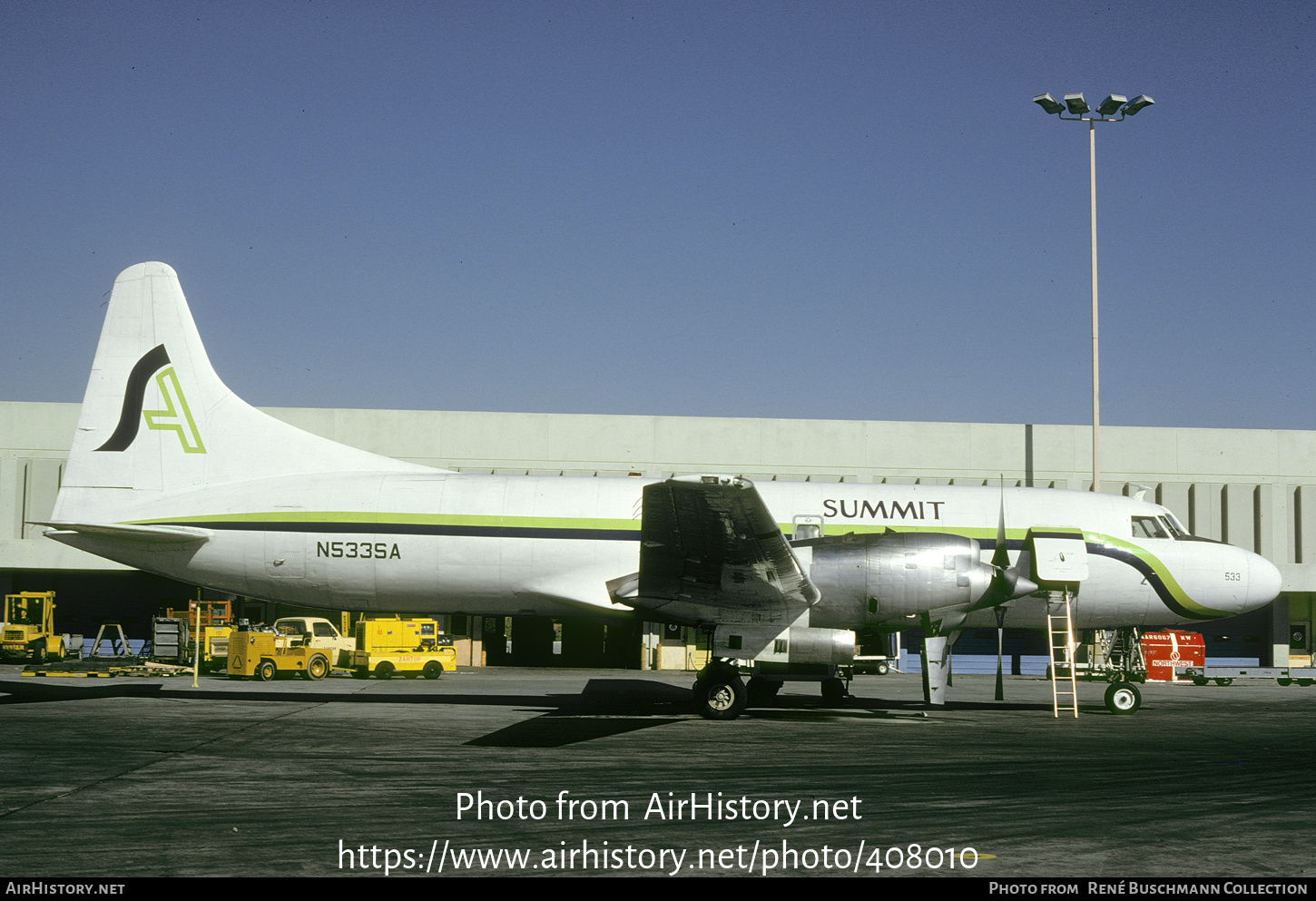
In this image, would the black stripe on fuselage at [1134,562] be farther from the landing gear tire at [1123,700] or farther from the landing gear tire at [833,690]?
the landing gear tire at [833,690]

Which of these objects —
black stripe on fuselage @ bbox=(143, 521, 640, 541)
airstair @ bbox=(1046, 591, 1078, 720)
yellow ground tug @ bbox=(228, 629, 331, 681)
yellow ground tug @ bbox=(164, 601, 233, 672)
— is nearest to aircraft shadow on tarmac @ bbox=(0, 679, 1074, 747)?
airstair @ bbox=(1046, 591, 1078, 720)

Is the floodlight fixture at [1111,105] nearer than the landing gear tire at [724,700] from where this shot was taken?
No

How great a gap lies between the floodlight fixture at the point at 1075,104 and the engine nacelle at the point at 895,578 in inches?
793

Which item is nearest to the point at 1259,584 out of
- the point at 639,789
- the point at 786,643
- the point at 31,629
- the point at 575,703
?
the point at 786,643

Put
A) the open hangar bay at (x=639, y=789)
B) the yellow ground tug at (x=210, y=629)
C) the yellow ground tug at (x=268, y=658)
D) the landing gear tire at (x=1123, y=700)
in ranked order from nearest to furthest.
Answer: the open hangar bay at (x=639, y=789), the landing gear tire at (x=1123, y=700), the yellow ground tug at (x=268, y=658), the yellow ground tug at (x=210, y=629)

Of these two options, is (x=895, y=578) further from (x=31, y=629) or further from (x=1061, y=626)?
(x=31, y=629)

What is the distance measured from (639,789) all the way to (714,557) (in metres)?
5.31

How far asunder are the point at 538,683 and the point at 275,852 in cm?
1841

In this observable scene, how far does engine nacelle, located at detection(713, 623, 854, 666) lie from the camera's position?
51.3 ft

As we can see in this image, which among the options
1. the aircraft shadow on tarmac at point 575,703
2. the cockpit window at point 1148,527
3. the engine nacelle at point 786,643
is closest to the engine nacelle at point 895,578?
the engine nacelle at point 786,643

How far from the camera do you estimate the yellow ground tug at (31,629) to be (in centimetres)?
3039

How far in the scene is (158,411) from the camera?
1853cm

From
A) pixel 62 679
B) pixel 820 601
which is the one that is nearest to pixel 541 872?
pixel 820 601
